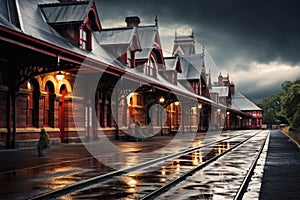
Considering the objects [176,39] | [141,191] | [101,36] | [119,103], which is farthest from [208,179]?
[176,39]

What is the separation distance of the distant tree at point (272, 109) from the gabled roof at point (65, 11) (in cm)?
12017

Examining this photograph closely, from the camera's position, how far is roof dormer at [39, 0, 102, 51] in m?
25.5

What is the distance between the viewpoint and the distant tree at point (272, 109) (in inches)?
5655

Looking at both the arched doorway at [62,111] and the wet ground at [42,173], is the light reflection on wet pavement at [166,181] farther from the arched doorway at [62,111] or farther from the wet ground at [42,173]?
the arched doorway at [62,111]

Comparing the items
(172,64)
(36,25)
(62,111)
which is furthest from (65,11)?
(172,64)

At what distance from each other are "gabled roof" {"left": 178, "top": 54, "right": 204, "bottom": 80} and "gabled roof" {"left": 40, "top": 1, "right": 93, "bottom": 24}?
110ft

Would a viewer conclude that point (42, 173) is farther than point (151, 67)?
No

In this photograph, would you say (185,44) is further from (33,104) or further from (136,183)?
(136,183)

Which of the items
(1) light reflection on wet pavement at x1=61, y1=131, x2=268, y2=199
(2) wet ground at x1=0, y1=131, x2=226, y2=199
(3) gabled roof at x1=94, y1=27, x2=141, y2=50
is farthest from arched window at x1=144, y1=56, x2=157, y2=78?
(1) light reflection on wet pavement at x1=61, y1=131, x2=268, y2=199

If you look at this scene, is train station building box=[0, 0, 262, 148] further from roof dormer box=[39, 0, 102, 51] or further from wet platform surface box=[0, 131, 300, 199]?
wet platform surface box=[0, 131, 300, 199]

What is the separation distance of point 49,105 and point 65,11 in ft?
19.2

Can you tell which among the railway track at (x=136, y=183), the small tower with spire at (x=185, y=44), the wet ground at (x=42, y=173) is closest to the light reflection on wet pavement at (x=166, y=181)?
the railway track at (x=136, y=183)

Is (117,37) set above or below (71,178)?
above

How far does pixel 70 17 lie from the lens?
84.6 ft
